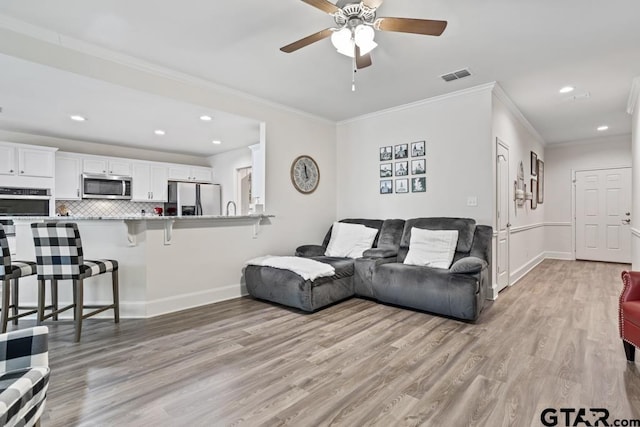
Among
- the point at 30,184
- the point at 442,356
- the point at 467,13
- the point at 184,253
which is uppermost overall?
the point at 467,13

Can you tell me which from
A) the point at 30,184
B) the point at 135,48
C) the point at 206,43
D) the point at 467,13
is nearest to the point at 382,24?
the point at 467,13

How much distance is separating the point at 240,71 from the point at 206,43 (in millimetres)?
605

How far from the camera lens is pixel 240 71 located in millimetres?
3438

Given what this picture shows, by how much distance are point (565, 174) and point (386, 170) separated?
4909mm

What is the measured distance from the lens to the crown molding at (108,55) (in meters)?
2.52

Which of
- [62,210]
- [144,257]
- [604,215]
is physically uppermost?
[62,210]

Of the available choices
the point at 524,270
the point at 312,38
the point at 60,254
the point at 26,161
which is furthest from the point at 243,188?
the point at 524,270

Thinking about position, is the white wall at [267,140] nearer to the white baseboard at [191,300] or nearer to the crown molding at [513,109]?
the white baseboard at [191,300]

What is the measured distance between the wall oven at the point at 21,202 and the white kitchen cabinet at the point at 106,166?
2.48 ft

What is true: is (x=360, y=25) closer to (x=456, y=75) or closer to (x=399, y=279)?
(x=456, y=75)

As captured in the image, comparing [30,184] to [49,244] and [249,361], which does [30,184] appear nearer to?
[49,244]

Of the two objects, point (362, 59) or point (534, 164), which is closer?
point (362, 59)

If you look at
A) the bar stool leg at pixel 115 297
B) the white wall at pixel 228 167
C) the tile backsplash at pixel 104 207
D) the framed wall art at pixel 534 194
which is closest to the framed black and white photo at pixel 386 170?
the white wall at pixel 228 167

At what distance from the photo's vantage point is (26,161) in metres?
4.89
